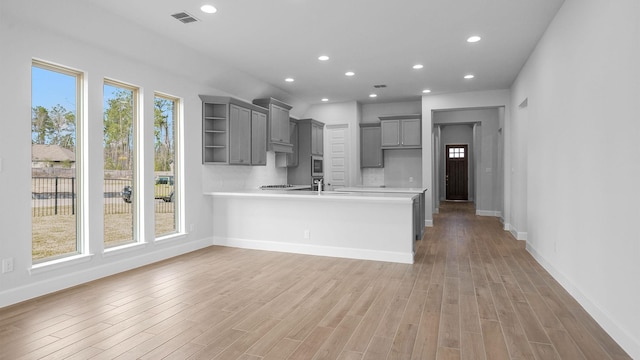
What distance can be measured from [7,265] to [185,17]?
2952 millimetres

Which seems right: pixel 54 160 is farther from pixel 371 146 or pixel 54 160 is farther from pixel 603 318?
pixel 371 146

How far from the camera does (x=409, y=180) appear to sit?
9.34m

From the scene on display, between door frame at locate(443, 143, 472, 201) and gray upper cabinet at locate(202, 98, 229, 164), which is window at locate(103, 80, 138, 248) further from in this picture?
door frame at locate(443, 143, 472, 201)

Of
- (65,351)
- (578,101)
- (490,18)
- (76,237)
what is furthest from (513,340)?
(76,237)

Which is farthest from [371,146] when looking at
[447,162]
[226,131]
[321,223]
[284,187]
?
[447,162]

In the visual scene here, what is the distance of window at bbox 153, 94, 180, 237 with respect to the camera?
516 centimetres

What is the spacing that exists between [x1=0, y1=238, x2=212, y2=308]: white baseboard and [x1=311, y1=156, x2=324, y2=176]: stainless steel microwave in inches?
145

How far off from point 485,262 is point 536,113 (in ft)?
6.88

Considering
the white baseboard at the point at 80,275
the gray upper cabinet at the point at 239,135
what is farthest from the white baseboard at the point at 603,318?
the white baseboard at the point at 80,275

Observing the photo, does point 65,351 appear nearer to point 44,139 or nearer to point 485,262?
point 44,139

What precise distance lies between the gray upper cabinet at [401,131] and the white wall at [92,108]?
3978mm

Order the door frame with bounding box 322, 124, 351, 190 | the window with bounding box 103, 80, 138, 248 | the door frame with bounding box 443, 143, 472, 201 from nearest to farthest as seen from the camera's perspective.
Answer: the window with bounding box 103, 80, 138, 248
the door frame with bounding box 322, 124, 351, 190
the door frame with bounding box 443, 143, 472, 201

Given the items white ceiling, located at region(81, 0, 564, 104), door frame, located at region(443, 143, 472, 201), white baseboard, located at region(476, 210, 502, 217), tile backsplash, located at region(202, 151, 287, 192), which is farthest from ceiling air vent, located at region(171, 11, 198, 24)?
door frame, located at region(443, 143, 472, 201)

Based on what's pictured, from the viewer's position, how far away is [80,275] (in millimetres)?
3922
